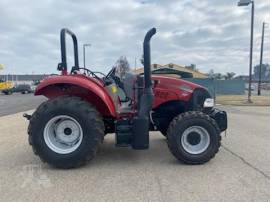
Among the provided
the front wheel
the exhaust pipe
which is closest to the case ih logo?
the exhaust pipe

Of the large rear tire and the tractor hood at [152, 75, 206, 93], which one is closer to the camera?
the large rear tire

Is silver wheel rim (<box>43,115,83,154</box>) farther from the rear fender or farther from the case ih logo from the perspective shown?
the case ih logo

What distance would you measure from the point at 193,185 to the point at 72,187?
1696mm

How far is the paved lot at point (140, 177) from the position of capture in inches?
189

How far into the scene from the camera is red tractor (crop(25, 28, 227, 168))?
245 inches

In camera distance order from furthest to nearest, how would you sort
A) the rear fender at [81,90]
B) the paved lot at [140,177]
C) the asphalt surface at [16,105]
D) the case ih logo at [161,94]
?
the asphalt surface at [16,105] → the case ih logo at [161,94] → the rear fender at [81,90] → the paved lot at [140,177]

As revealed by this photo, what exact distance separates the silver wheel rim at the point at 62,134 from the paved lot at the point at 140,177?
396mm

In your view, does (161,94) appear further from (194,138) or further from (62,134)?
(62,134)

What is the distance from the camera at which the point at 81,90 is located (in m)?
6.63

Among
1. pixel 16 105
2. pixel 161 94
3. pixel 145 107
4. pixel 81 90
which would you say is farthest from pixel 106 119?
pixel 16 105

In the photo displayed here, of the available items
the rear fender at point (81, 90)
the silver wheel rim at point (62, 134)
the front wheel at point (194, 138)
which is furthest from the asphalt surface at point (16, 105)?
the front wheel at point (194, 138)

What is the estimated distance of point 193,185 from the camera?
17.1 ft

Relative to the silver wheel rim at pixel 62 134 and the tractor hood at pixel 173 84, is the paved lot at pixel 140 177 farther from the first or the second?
the tractor hood at pixel 173 84

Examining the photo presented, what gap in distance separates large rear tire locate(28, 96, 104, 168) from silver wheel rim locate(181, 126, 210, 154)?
4.85 ft
